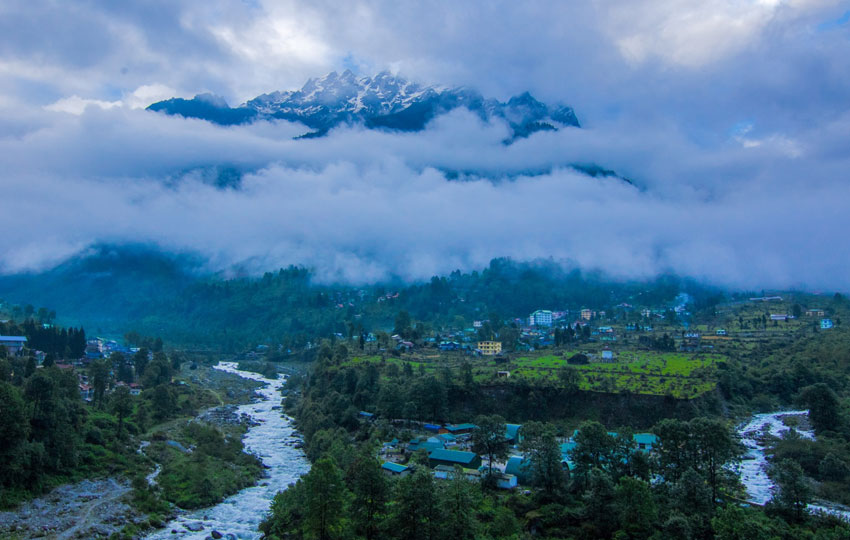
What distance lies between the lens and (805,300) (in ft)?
501

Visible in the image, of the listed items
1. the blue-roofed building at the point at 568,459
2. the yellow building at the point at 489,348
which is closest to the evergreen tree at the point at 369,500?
the blue-roofed building at the point at 568,459

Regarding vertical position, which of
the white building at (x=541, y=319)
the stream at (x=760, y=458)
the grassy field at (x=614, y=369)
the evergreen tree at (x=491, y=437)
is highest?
the white building at (x=541, y=319)

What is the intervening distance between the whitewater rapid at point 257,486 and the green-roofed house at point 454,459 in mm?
15813

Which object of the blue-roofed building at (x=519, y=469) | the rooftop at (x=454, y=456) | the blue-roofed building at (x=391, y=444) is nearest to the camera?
the blue-roofed building at (x=519, y=469)

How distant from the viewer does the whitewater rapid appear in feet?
142

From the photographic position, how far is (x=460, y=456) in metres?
50.5

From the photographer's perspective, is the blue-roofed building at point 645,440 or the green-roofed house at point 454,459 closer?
the green-roofed house at point 454,459

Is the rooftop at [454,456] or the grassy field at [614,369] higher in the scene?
the grassy field at [614,369]

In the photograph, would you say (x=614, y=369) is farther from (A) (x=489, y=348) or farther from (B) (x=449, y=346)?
(B) (x=449, y=346)

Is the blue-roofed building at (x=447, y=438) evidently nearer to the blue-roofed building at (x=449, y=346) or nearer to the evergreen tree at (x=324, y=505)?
the evergreen tree at (x=324, y=505)

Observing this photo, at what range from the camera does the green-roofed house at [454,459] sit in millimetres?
49406

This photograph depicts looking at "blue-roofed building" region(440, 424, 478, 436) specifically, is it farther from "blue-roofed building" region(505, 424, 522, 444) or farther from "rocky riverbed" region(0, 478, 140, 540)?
"rocky riverbed" region(0, 478, 140, 540)

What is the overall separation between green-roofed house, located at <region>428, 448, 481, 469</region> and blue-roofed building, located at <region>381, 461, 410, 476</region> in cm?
285

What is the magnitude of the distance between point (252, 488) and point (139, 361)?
5553 centimetres
